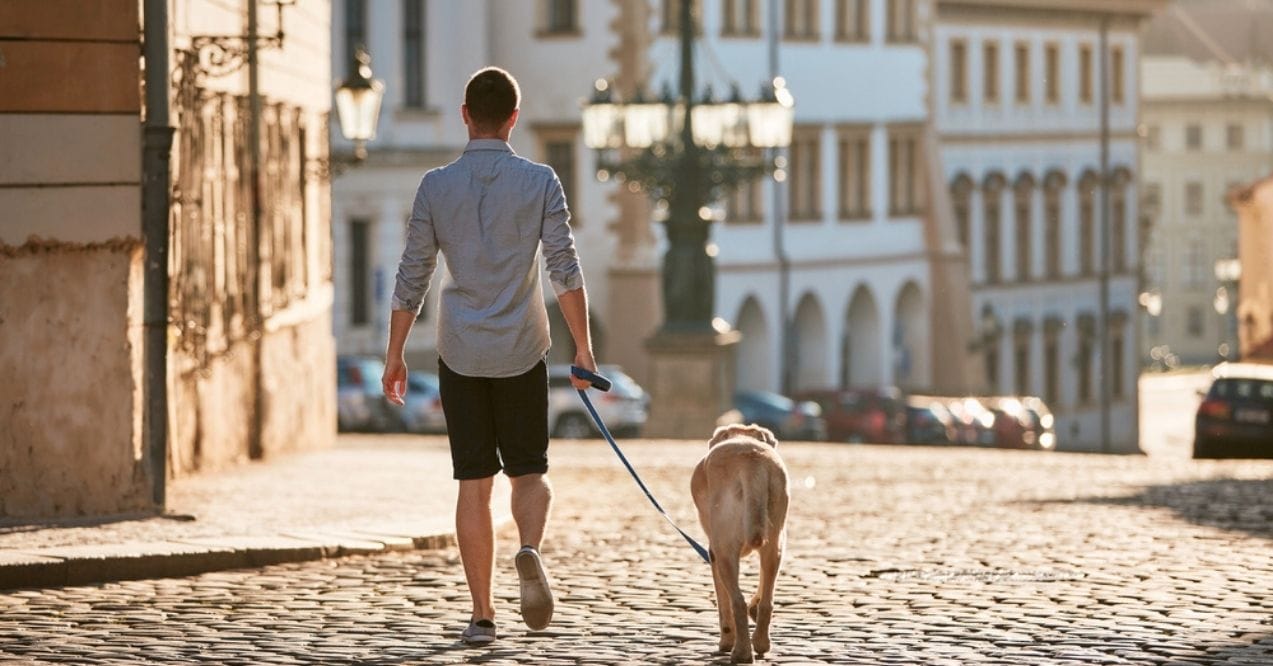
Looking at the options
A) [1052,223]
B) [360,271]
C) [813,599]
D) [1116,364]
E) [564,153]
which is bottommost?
[1116,364]

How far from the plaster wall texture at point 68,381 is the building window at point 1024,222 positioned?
69582 millimetres

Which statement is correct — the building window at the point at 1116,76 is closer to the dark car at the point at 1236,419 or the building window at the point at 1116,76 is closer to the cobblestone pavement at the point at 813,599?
the dark car at the point at 1236,419

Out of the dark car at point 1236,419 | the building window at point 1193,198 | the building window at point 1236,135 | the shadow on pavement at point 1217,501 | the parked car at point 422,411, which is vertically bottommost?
the parked car at point 422,411

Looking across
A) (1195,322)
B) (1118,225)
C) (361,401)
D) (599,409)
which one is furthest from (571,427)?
(1195,322)

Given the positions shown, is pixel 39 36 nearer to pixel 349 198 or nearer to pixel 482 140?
pixel 482 140

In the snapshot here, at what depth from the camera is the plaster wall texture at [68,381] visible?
50.4 feet

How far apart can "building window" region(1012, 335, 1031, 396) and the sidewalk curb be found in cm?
6874

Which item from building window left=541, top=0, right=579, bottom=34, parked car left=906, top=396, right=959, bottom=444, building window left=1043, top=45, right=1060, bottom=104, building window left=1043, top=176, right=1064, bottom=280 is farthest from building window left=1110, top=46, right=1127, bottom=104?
parked car left=906, top=396, right=959, bottom=444

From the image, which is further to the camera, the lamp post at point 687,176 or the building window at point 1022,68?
the building window at point 1022,68

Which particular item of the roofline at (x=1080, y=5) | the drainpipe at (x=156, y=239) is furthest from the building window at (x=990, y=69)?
the drainpipe at (x=156, y=239)

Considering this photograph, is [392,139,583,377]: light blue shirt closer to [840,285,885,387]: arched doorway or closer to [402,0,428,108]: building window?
[402,0,428,108]: building window

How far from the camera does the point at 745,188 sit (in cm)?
6894

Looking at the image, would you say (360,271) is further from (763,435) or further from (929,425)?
(763,435)

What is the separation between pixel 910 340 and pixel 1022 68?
32.4 feet
